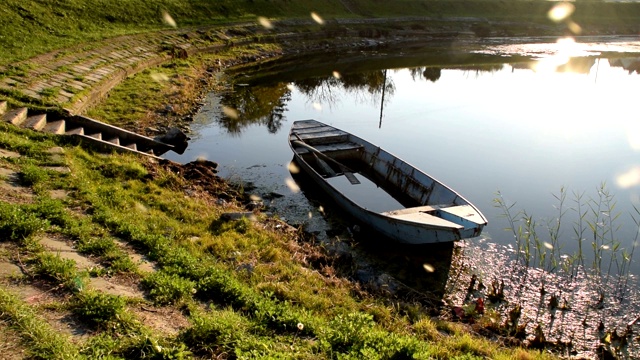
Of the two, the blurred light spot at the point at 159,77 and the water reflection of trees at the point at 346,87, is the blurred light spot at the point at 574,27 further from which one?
the blurred light spot at the point at 159,77

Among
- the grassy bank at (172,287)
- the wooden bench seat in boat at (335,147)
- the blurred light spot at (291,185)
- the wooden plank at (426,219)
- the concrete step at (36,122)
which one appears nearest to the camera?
the grassy bank at (172,287)

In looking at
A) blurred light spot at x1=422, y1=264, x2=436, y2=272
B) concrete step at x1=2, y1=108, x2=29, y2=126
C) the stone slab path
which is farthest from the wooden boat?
concrete step at x1=2, y1=108, x2=29, y2=126

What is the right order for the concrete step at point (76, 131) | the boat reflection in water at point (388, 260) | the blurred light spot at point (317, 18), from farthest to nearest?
1. the blurred light spot at point (317, 18)
2. the concrete step at point (76, 131)
3. the boat reflection in water at point (388, 260)

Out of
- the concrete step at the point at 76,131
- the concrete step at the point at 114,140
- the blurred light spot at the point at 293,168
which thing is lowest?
the concrete step at the point at 76,131

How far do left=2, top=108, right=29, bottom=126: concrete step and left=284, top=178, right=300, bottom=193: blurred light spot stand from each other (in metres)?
7.30

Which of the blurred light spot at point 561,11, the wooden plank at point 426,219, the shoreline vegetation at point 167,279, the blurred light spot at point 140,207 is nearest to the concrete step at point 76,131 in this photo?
the shoreline vegetation at point 167,279

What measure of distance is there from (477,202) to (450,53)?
32.8m

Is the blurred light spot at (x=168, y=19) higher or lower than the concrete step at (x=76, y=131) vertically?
higher

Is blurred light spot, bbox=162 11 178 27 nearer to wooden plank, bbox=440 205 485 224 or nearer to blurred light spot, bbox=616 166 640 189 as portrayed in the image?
wooden plank, bbox=440 205 485 224

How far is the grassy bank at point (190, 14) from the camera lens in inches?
837

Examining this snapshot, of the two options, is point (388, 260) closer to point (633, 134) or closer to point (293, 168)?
point (293, 168)

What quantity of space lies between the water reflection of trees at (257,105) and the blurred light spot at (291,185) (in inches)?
219

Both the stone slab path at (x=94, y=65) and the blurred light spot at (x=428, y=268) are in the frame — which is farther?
the stone slab path at (x=94, y=65)

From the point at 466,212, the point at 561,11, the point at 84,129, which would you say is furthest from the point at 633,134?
the point at 561,11
